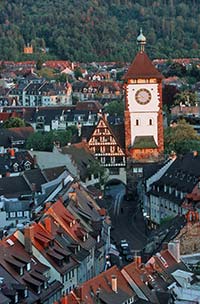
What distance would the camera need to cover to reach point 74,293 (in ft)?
110

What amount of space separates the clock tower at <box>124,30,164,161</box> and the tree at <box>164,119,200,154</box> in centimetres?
230

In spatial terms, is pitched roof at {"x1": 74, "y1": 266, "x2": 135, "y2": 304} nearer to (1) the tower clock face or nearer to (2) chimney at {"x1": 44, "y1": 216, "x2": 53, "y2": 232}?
(2) chimney at {"x1": 44, "y1": 216, "x2": 53, "y2": 232}

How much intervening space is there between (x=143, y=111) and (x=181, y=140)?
5.35 m

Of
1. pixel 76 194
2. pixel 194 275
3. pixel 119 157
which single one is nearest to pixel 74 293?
pixel 194 275

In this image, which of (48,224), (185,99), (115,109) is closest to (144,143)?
(115,109)

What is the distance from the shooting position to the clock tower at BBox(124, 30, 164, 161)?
235 feet

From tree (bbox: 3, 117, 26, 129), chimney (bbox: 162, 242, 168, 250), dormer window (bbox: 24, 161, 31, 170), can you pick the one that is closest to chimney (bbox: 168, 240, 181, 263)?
chimney (bbox: 162, 242, 168, 250)

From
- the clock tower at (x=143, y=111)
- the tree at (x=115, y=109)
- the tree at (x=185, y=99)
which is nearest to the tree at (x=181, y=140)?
the clock tower at (x=143, y=111)

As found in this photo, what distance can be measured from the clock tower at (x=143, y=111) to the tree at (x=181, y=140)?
7.55ft

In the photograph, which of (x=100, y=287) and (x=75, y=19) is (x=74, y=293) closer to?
(x=100, y=287)

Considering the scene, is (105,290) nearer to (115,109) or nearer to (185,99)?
(115,109)

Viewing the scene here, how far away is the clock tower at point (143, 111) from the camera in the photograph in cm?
7169

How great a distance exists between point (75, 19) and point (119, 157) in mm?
126795

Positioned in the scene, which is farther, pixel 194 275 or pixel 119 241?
pixel 119 241
